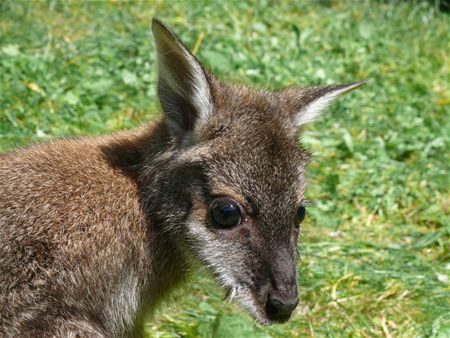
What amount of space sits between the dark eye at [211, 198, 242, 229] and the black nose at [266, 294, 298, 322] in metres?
0.50

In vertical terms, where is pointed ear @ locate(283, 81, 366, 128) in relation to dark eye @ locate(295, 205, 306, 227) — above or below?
above

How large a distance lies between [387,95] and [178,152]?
597 cm

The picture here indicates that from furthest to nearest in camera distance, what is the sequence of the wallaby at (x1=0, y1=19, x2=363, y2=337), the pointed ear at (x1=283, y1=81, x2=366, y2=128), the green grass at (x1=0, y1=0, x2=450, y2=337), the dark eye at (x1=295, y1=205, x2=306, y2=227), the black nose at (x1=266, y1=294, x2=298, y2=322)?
1. the green grass at (x1=0, y1=0, x2=450, y2=337)
2. the pointed ear at (x1=283, y1=81, x2=366, y2=128)
3. the dark eye at (x1=295, y1=205, x2=306, y2=227)
4. the black nose at (x1=266, y1=294, x2=298, y2=322)
5. the wallaby at (x1=0, y1=19, x2=363, y2=337)

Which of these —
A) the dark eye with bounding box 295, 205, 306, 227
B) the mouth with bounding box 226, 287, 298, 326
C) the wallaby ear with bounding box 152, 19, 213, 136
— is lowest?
the mouth with bounding box 226, 287, 298, 326

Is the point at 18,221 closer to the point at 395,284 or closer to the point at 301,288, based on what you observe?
the point at 301,288

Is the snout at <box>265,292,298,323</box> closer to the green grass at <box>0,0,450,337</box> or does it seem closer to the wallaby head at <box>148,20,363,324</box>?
the wallaby head at <box>148,20,363,324</box>

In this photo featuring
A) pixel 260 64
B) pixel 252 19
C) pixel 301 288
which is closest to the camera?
pixel 301 288

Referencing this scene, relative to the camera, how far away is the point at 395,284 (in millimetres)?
7215

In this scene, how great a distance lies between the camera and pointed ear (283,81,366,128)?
233 inches

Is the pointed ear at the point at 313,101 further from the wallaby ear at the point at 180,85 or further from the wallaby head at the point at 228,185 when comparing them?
the wallaby ear at the point at 180,85

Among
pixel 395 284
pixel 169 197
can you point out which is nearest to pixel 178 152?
pixel 169 197

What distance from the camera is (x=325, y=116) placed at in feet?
32.8

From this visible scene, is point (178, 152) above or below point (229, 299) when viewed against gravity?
above

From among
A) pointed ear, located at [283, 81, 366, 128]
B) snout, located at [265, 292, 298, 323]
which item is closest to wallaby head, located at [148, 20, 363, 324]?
snout, located at [265, 292, 298, 323]
